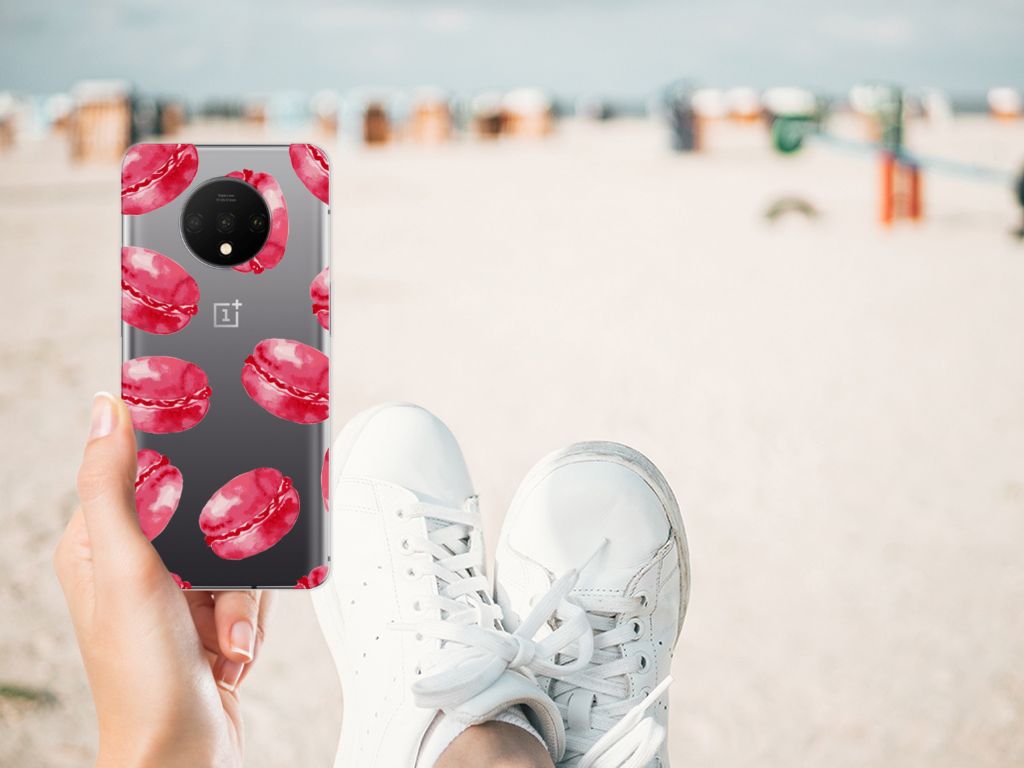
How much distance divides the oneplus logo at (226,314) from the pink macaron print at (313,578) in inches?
14.7

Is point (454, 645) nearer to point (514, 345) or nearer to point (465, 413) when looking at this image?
point (465, 413)

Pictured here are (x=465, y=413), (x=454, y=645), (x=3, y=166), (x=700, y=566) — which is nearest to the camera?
(x=454, y=645)

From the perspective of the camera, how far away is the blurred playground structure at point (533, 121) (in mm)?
8734

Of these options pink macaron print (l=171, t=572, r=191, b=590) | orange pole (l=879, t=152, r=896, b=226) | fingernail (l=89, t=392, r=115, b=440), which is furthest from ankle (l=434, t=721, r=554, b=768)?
orange pole (l=879, t=152, r=896, b=226)

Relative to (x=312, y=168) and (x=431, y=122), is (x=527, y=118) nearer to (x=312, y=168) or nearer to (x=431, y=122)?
(x=431, y=122)

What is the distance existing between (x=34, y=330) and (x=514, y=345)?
7.74 ft

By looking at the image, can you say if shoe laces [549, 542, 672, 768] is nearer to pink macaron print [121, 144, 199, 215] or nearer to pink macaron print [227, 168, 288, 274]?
pink macaron print [227, 168, 288, 274]

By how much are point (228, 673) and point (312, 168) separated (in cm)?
73

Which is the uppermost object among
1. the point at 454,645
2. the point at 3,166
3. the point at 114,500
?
the point at 114,500

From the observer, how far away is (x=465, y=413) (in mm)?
3809

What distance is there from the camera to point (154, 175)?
144 cm

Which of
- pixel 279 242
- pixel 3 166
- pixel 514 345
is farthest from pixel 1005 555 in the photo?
pixel 3 166

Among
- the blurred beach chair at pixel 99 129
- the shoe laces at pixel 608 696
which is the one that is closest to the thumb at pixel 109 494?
the shoe laces at pixel 608 696

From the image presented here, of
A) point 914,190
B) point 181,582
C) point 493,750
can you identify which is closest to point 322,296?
point 181,582
